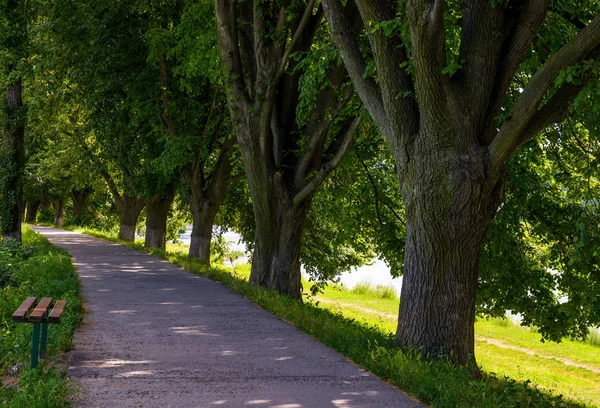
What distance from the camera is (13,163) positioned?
20875 mm

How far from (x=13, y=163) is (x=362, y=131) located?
11082mm

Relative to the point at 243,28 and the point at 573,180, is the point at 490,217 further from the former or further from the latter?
the point at 243,28

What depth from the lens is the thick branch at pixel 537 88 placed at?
7.69 metres

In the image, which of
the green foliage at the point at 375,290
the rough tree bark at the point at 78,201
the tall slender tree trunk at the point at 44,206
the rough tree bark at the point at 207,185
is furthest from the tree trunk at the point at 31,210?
the rough tree bark at the point at 207,185

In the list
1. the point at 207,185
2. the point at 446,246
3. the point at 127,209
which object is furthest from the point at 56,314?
the point at 127,209

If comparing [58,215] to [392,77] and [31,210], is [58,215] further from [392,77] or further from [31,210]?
[392,77]

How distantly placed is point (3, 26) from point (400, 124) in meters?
15.0

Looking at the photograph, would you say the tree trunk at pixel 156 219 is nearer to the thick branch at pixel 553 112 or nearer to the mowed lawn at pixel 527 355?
the mowed lawn at pixel 527 355

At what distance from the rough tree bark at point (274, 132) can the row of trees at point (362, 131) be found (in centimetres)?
4

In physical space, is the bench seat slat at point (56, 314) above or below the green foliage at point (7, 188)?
below

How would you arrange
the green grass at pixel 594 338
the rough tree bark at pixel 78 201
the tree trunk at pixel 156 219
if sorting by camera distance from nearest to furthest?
1. the green grass at pixel 594 338
2. the tree trunk at pixel 156 219
3. the rough tree bark at pixel 78 201

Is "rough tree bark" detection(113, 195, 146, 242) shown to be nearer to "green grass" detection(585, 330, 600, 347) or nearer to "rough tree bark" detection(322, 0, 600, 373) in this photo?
"green grass" detection(585, 330, 600, 347)

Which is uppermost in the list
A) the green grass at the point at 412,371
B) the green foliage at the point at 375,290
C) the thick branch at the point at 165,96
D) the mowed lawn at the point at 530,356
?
the thick branch at the point at 165,96

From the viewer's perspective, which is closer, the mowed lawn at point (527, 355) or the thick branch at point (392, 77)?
the thick branch at point (392, 77)
